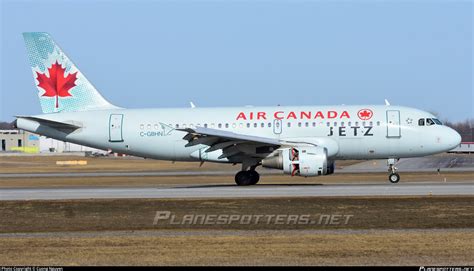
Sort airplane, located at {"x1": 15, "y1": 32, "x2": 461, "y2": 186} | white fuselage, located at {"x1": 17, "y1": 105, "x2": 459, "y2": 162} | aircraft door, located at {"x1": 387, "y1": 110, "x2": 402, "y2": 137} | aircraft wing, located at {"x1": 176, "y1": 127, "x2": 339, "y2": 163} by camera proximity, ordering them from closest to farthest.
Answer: aircraft wing, located at {"x1": 176, "y1": 127, "x2": 339, "y2": 163}, airplane, located at {"x1": 15, "y1": 32, "x2": 461, "y2": 186}, aircraft door, located at {"x1": 387, "y1": 110, "x2": 402, "y2": 137}, white fuselage, located at {"x1": 17, "y1": 105, "x2": 459, "y2": 162}

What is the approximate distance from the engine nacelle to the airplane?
0.05 metres

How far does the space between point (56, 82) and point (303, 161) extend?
16.1 m

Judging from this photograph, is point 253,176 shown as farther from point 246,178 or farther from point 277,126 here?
point 277,126

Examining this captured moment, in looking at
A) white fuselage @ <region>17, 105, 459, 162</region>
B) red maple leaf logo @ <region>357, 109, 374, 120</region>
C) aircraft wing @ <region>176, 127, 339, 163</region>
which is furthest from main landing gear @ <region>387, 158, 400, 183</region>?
aircraft wing @ <region>176, 127, 339, 163</region>

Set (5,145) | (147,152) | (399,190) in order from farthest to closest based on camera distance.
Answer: (5,145) → (147,152) → (399,190)

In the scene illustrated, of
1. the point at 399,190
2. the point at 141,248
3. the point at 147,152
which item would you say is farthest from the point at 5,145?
the point at 141,248

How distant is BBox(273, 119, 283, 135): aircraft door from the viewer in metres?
44.0

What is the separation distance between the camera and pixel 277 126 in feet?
145

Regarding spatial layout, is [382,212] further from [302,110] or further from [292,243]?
[302,110]

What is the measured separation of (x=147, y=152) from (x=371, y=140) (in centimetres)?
1243

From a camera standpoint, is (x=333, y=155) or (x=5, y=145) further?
(x=5, y=145)

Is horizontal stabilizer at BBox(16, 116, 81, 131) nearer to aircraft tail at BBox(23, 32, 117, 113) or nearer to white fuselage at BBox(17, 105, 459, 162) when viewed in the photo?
white fuselage at BBox(17, 105, 459, 162)

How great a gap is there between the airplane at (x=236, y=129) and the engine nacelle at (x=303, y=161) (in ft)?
0.16

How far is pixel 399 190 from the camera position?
36531mm
